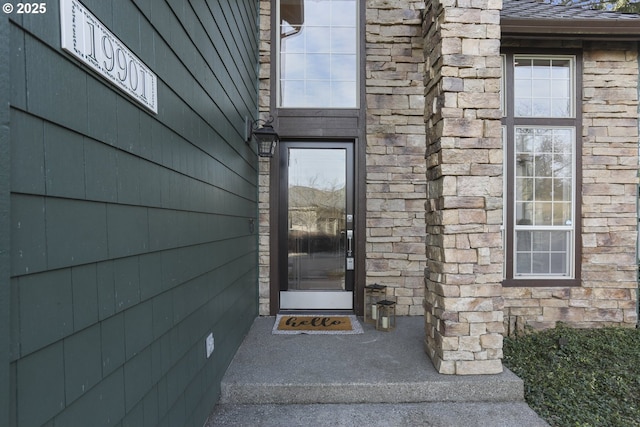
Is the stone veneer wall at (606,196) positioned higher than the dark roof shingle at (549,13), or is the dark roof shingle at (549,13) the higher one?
the dark roof shingle at (549,13)

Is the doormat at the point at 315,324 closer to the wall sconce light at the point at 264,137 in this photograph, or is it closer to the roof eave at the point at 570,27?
the wall sconce light at the point at 264,137

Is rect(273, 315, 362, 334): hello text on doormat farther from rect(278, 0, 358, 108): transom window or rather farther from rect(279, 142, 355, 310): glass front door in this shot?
rect(278, 0, 358, 108): transom window

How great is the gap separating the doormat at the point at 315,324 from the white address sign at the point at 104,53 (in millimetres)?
2502

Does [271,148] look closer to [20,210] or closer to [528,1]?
[20,210]

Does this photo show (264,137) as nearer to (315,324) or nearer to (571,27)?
(315,324)

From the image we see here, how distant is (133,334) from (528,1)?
5812 mm

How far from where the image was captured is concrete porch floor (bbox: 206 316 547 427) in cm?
211

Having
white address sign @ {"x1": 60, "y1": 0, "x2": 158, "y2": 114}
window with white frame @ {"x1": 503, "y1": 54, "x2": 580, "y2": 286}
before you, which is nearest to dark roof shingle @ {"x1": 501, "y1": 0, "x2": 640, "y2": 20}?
window with white frame @ {"x1": 503, "y1": 54, "x2": 580, "y2": 286}

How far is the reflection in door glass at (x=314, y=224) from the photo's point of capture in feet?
12.6

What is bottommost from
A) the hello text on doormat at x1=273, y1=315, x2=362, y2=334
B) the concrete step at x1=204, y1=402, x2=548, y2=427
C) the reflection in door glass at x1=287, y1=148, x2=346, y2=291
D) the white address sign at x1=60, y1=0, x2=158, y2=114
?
the concrete step at x1=204, y1=402, x2=548, y2=427

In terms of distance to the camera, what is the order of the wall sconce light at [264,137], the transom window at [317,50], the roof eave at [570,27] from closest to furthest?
the wall sconce light at [264,137] → the roof eave at [570,27] → the transom window at [317,50]

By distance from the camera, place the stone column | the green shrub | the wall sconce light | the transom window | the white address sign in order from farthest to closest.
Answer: the transom window → the wall sconce light → the stone column → the green shrub → the white address sign

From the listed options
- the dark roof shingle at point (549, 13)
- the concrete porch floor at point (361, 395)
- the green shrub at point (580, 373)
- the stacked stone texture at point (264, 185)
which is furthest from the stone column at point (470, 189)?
the stacked stone texture at point (264, 185)

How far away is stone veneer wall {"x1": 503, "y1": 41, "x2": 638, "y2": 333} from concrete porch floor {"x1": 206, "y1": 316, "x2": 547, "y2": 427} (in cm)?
164
